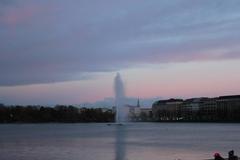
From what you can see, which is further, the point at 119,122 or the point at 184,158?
the point at 119,122

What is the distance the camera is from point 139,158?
39312 mm

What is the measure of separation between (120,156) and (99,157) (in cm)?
188

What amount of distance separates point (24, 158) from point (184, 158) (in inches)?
497

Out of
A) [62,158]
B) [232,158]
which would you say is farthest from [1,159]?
[232,158]

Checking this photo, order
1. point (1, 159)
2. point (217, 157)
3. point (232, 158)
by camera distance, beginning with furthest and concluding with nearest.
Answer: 1. point (1, 159)
2. point (232, 158)
3. point (217, 157)

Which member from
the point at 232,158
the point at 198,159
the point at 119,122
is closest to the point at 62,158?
the point at 198,159

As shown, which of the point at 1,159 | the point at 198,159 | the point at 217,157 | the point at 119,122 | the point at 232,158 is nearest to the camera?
the point at 217,157

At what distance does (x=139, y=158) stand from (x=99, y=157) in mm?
3280

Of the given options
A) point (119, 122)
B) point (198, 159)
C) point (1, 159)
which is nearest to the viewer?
point (198, 159)

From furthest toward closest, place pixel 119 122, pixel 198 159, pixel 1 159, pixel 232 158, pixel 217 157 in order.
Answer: pixel 119 122 → pixel 1 159 → pixel 198 159 → pixel 232 158 → pixel 217 157

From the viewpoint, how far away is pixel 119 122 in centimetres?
18600

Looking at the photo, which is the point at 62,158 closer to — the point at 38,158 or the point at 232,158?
the point at 38,158

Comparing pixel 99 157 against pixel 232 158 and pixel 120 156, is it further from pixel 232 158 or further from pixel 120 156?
pixel 232 158

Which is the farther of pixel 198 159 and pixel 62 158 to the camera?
pixel 62 158
